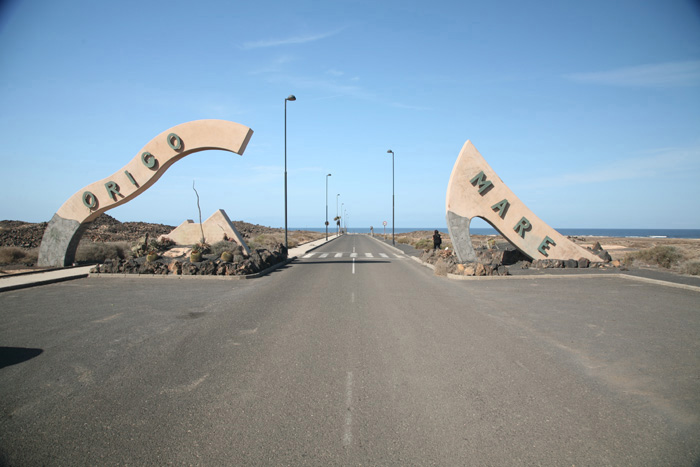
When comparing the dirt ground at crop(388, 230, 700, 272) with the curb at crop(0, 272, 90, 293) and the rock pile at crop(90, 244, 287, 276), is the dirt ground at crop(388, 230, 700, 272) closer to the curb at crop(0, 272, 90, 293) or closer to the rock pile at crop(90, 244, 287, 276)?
the rock pile at crop(90, 244, 287, 276)

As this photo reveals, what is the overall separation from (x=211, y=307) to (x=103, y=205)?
11962mm

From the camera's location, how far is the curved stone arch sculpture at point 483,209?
61.0 feet

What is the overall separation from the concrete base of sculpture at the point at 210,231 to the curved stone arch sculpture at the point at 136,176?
3827 millimetres

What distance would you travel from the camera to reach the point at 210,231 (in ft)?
73.8

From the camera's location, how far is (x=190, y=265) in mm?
17328

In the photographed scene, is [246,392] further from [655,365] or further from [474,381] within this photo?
[655,365]

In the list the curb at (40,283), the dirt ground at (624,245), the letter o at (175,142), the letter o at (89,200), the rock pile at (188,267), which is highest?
the letter o at (175,142)

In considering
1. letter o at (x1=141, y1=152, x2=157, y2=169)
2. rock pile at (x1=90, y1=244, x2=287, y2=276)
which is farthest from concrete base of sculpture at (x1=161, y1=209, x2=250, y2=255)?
letter o at (x1=141, y1=152, x2=157, y2=169)

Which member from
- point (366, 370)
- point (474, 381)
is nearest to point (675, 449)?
point (474, 381)

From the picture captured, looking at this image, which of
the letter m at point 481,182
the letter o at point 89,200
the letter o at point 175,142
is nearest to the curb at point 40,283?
the letter o at point 89,200

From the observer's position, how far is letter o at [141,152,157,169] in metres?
18.9

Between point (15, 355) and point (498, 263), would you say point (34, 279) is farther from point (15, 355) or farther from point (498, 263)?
point (498, 263)

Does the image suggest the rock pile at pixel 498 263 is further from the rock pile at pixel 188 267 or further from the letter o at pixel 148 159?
the letter o at pixel 148 159

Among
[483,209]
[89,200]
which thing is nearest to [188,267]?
[89,200]
